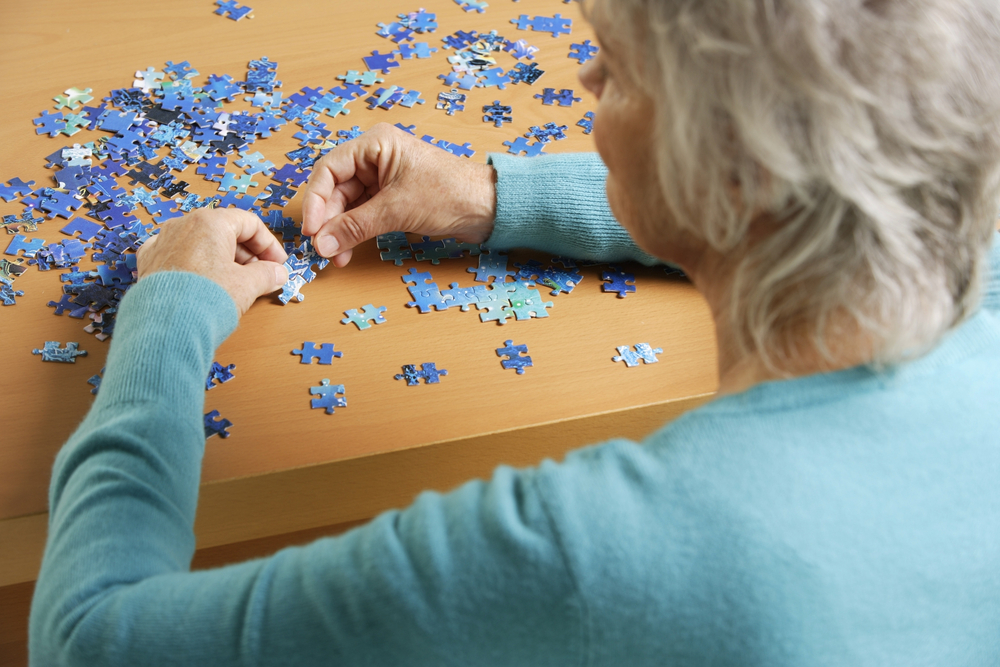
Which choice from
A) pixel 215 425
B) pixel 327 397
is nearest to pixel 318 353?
pixel 327 397

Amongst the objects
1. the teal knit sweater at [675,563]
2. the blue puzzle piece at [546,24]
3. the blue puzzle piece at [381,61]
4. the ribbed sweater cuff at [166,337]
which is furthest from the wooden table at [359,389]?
the blue puzzle piece at [546,24]

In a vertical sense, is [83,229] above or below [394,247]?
above

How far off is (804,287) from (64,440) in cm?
112

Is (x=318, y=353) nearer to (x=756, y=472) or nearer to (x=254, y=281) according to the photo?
(x=254, y=281)

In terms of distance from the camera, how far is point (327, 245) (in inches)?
59.6

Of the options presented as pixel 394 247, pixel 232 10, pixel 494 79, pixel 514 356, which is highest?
pixel 232 10

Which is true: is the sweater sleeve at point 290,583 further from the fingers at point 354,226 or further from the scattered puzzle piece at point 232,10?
the scattered puzzle piece at point 232,10

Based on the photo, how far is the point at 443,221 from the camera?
62.1 inches

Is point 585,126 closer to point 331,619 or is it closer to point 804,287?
point 804,287

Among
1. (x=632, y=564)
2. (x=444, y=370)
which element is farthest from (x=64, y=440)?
(x=632, y=564)

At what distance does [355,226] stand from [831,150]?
3.26ft

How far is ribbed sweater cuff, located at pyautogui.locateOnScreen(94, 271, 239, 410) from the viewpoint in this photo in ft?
3.68

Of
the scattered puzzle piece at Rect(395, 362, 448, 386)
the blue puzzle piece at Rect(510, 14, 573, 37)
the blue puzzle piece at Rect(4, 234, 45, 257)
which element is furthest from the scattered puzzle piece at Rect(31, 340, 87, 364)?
the blue puzzle piece at Rect(510, 14, 573, 37)

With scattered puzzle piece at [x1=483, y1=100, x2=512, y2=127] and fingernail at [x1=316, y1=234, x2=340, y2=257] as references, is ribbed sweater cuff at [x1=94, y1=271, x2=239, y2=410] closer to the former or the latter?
fingernail at [x1=316, y1=234, x2=340, y2=257]
